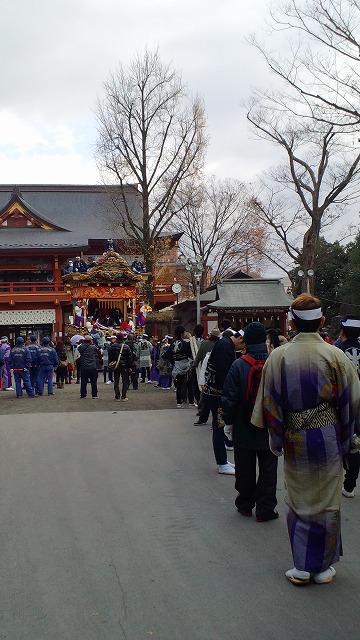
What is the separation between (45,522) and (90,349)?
1041 cm

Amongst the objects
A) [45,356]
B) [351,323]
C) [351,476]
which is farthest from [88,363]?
[351,476]

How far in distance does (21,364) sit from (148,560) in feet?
40.6

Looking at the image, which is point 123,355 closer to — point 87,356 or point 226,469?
point 87,356

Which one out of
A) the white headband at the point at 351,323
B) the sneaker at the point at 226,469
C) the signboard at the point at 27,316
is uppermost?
the signboard at the point at 27,316

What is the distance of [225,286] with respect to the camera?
2397 cm

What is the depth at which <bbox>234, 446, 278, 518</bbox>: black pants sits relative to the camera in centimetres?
580

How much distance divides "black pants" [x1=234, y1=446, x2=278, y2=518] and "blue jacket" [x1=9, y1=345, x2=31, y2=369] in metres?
11.4

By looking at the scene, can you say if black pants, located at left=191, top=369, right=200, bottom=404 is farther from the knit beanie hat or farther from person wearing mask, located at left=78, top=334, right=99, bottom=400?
the knit beanie hat

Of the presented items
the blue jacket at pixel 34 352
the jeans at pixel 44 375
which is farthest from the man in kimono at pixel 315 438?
the jeans at pixel 44 375

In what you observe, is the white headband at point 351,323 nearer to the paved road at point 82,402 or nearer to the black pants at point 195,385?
the black pants at point 195,385

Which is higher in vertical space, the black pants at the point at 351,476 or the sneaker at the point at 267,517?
the black pants at the point at 351,476

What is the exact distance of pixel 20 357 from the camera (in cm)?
1652

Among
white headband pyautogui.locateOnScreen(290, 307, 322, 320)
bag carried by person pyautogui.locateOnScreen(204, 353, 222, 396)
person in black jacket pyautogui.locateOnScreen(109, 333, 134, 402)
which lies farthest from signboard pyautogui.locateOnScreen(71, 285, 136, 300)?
white headband pyautogui.locateOnScreen(290, 307, 322, 320)

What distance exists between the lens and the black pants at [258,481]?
5.80m
